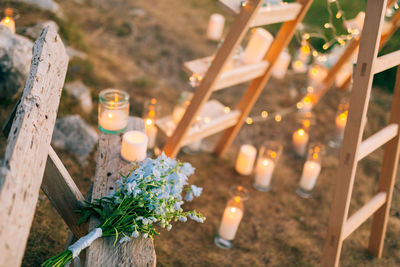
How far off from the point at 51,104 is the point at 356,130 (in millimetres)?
1171

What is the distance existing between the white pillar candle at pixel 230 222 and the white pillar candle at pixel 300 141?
1009mm

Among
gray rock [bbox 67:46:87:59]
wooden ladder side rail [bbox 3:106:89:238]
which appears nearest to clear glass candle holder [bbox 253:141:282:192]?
wooden ladder side rail [bbox 3:106:89:238]

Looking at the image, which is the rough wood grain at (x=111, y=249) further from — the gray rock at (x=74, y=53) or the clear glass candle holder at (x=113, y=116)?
the gray rock at (x=74, y=53)

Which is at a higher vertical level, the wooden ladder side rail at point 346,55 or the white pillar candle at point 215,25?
the wooden ladder side rail at point 346,55

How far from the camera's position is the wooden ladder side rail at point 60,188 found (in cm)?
138

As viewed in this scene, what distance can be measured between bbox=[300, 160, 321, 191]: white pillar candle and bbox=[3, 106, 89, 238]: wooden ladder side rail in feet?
5.43

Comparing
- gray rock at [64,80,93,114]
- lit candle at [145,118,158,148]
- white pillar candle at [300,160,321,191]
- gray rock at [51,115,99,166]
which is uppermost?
white pillar candle at [300,160,321,191]

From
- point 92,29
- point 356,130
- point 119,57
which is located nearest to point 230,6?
point 356,130

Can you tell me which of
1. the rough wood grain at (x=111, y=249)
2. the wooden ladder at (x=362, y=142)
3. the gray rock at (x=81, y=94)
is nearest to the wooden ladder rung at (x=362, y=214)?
the wooden ladder at (x=362, y=142)

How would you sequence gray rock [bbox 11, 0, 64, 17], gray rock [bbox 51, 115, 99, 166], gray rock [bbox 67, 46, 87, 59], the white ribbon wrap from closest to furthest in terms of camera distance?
1. the white ribbon wrap
2. gray rock [bbox 51, 115, 99, 166]
3. gray rock [bbox 67, 46, 87, 59]
4. gray rock [bbox 11, 0, 64, 17]

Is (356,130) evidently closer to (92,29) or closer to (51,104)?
(51,104)

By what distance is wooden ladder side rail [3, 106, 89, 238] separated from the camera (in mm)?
1382

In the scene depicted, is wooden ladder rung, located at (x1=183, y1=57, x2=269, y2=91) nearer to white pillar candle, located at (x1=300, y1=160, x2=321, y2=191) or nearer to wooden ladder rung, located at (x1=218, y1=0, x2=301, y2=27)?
wooden ladder rung, located at (x1=218, y1=0, x2=301, y2=27)

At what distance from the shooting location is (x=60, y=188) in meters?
1.43
